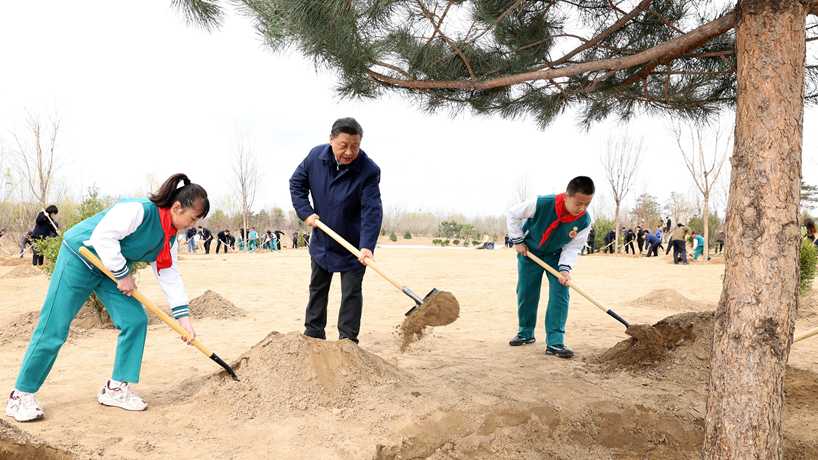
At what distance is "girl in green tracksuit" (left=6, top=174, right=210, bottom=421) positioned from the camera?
8.36 ft

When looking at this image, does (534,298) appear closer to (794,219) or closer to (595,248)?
(794,219)

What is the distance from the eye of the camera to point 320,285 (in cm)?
343

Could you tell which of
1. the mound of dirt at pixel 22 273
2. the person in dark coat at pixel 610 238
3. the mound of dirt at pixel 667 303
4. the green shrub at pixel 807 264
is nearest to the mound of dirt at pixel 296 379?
the mound of dirt at pixel 667 303

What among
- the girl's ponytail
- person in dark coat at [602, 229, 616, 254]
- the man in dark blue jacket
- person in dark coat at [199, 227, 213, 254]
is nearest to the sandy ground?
the man in dark blue jacket

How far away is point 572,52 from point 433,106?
1.22m

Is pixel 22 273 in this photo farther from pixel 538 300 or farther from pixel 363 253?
pixel 538 300

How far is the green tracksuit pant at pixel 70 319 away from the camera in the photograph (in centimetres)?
255

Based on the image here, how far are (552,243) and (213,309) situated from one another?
3740 millimetres

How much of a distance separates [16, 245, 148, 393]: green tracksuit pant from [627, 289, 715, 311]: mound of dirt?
6321 millimetres

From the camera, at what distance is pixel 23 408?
8.26 ft

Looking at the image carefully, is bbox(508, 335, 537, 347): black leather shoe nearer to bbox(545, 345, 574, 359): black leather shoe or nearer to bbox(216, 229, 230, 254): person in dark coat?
bbox(545, 345, 574, 359): black leather shoe

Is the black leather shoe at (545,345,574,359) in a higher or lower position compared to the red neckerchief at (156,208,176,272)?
lower

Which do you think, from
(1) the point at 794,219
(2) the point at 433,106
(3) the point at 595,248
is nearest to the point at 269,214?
(3) the point at 595,248

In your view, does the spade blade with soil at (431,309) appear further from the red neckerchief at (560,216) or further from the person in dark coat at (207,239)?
the person in dark coat at (207,239)
